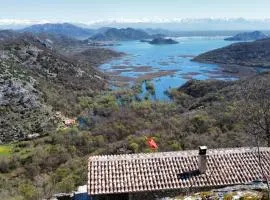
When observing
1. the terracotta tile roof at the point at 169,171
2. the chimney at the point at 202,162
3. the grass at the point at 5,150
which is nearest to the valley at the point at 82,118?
the grass at the point at 5,150

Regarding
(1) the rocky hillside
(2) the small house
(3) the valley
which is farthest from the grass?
(2) the small house

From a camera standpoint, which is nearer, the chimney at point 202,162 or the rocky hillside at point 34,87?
the chimney at point 202,162

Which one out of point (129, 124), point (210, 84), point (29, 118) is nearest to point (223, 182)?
point (129, 124)

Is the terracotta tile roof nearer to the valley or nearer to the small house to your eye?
the small house

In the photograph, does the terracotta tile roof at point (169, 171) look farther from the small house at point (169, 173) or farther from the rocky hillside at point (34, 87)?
the rocky hillside at point (34, 87)

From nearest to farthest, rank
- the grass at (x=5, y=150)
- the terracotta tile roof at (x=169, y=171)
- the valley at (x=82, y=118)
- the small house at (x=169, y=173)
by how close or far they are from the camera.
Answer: the small house at (x=169, y=173) < the terracotta tile roof at (x=169, y=171) < the valley at (x=82, y=118) < the grass at (x=5, y=150)

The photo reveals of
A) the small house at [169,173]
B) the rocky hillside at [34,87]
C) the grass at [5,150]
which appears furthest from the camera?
the rocky hillside at [34,87]

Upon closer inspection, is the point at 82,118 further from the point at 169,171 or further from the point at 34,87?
the point at 169,171
